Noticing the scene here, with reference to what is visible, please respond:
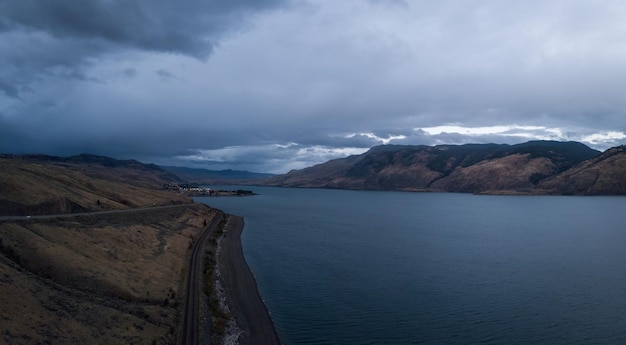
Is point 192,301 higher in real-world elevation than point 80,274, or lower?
lower

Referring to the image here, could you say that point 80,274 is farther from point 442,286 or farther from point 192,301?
point 442,286

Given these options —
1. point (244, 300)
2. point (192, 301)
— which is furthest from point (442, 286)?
point (192, 301)

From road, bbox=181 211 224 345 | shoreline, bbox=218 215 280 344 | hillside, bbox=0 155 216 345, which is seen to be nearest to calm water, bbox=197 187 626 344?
shoreline, bbox=218 215 280 344

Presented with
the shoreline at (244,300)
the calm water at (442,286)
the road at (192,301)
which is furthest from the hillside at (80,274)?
the calm water at (442,286)

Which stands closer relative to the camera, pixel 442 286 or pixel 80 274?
pixel 80 274

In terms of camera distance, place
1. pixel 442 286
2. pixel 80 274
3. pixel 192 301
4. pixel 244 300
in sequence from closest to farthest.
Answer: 1. pixel 80 274
2. pixel 192 301
3. pixel 244 300
4. pixel 442 286

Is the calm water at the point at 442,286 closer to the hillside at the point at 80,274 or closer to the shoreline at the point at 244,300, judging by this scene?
the shoreline at the point at 244,300

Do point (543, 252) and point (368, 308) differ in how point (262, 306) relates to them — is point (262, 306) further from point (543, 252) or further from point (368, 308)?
point (543, 252)
